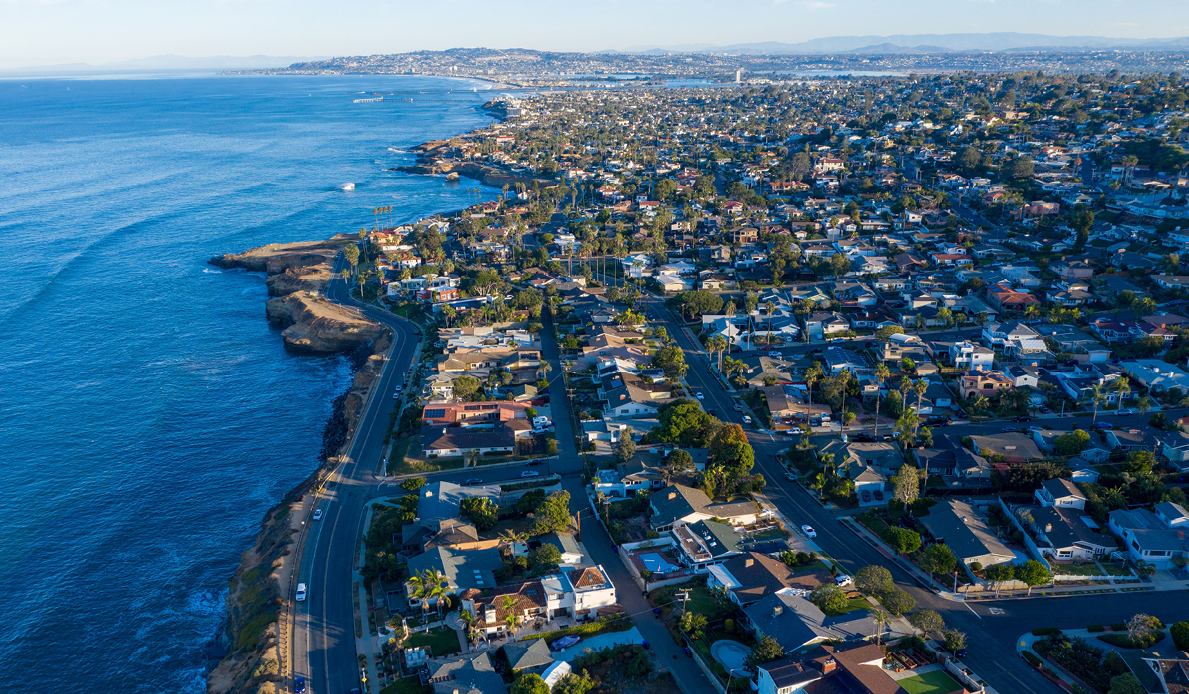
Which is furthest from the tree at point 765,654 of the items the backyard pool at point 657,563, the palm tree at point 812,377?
the palm tree at point 812,377

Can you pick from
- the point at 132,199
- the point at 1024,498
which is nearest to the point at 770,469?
the point at 1024,498

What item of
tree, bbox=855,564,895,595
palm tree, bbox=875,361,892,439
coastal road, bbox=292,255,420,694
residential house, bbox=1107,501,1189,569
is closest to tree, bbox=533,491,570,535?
coastal road, bbox=292,255,420,694

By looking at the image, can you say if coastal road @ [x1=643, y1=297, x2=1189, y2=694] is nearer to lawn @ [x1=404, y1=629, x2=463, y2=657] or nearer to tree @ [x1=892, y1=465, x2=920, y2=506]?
tree @ [x1=892, y1=465, x2=920, y2=506]

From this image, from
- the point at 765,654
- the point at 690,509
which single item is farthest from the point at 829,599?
the point at 690,509

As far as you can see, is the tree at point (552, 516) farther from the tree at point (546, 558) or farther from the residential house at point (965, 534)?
the residential house at point (965, 534)

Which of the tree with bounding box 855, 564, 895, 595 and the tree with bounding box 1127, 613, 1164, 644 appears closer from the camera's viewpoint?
the tree with bounding box 1127, 613, 1164, 644

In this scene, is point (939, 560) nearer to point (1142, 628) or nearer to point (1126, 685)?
point (1142, 628)

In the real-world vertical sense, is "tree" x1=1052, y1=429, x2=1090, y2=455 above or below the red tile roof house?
below

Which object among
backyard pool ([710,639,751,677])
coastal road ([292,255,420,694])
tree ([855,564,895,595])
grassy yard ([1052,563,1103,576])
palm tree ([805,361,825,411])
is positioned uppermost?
palm tree ([805,361,825,411])
